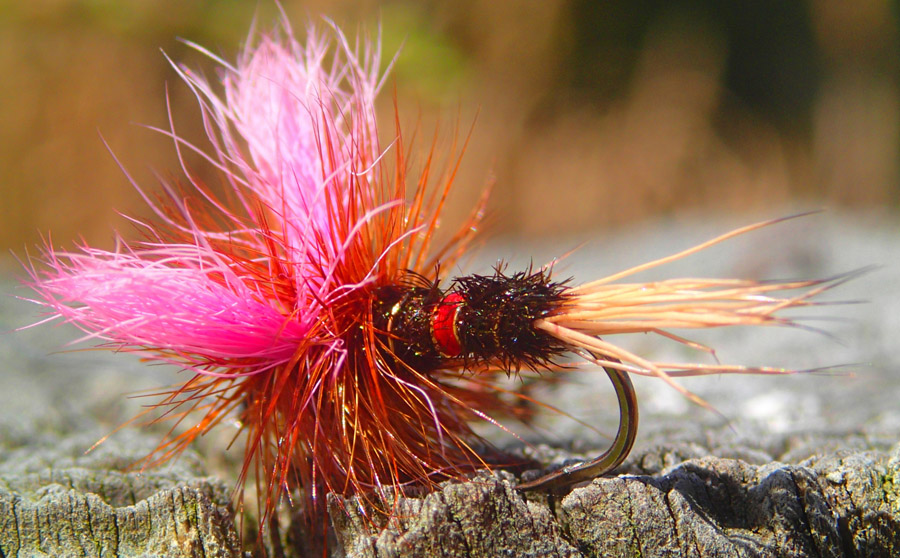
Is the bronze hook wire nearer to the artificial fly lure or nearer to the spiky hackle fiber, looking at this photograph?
the artificial fly lure

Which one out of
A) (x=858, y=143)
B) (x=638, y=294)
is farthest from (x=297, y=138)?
(x=858, y=143)

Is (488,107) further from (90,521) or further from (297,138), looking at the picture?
(90,521)

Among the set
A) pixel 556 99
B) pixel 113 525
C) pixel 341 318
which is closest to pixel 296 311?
pixel 341 318

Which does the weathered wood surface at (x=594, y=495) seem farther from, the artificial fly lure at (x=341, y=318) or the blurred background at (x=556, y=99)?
the blurred background at (x=556, y=99)

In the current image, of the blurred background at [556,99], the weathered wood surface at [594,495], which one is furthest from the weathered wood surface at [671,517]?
the blurred background at [556,99]

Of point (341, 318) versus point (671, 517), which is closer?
point (671, 517)

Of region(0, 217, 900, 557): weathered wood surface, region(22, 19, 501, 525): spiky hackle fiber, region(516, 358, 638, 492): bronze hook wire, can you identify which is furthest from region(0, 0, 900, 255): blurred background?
region(516, 358, 638, 492): bronze hook wire

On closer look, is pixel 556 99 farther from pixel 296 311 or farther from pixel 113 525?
pixel 113 525
